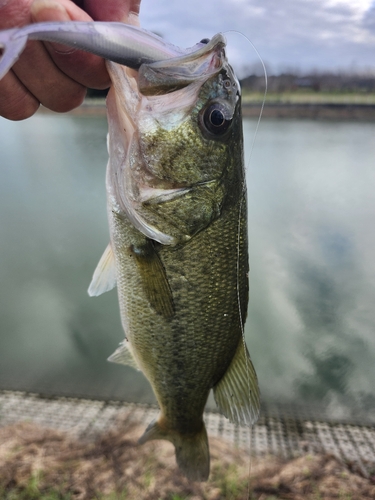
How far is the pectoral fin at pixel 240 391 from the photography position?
54.0 inches

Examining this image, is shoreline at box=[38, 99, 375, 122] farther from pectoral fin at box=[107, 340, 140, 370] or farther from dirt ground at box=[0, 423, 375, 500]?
pectoral fin at box=[107, 340, 140, 370]

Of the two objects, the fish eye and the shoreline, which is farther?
the shoreline

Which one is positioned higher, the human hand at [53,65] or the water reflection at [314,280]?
the human hand at [53,65]

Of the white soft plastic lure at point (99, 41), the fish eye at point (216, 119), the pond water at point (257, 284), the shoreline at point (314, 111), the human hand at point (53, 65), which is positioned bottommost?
the pond water at point (257, 284)

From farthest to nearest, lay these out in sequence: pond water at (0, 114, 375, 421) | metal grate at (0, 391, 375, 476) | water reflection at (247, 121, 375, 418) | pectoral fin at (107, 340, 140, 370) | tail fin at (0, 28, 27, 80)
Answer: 1. water reflection at (247, 121, 375, 418)
2. pond water at (0, 114, 375, 421)
3. metal grate at (0, 391, 375, 476)
4. pectoral fin at (107, 340, 140, 370)
5. tail fin at (0, 28, 27, 80)

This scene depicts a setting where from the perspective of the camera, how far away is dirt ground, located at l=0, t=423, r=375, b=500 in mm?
2406

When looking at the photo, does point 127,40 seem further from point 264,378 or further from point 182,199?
point 264,378

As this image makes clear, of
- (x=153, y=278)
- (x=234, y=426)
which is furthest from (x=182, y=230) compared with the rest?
(x=234, y=426)

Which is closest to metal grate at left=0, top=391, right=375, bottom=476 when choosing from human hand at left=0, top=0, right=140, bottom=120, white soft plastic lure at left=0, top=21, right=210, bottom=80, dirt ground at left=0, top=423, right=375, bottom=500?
dirt ground at left=0, top=423, right=375, bottom=500

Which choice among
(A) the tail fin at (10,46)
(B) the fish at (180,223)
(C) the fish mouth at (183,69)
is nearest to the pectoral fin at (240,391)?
(B) the fish at (180,223)

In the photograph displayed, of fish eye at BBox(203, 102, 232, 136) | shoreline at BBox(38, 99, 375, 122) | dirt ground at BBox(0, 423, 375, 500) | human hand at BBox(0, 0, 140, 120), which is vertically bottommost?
dirt ground at BBox(0, 423, 375, 500)

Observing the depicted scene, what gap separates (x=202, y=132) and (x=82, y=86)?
1.50 ft

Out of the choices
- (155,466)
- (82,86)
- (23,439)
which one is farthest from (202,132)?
(23,439)

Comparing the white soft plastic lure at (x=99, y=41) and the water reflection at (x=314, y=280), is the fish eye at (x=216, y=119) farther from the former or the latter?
the water reflection at (x=314, y=280)
